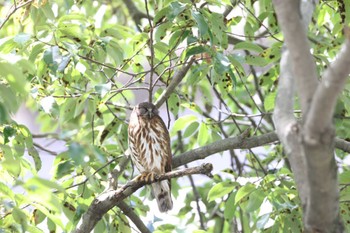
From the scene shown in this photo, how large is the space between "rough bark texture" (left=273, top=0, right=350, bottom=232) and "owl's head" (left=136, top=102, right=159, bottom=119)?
Answer: 2.02 metres

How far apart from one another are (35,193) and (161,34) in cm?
148

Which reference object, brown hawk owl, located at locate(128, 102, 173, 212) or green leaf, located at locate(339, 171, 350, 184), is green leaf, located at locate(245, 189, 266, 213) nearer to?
green leaf, located at locate(339, 171, 350, 184)

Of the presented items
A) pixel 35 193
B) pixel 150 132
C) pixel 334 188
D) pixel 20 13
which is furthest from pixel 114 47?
pixel 334 188

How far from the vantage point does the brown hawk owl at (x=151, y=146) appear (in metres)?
4.46

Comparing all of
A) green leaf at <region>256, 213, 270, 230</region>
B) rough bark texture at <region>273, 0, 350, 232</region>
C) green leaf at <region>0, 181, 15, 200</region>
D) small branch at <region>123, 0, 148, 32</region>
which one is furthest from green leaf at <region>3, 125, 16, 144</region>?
small branch at <region>123, 0, 148, 32</region>

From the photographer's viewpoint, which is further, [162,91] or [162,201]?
[162,201]

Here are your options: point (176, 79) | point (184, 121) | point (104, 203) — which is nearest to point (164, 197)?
point (184, 121)

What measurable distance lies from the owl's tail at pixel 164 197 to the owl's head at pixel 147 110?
16.7 inches

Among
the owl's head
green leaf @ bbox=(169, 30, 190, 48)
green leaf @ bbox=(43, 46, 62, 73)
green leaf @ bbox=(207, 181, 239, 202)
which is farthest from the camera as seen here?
the owl's head

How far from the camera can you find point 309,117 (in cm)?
197

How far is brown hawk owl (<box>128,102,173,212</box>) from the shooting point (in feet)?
14.6

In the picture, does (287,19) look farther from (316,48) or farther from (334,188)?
(316,48)

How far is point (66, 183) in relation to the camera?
12.8 feet

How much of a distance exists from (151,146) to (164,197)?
315 mm
